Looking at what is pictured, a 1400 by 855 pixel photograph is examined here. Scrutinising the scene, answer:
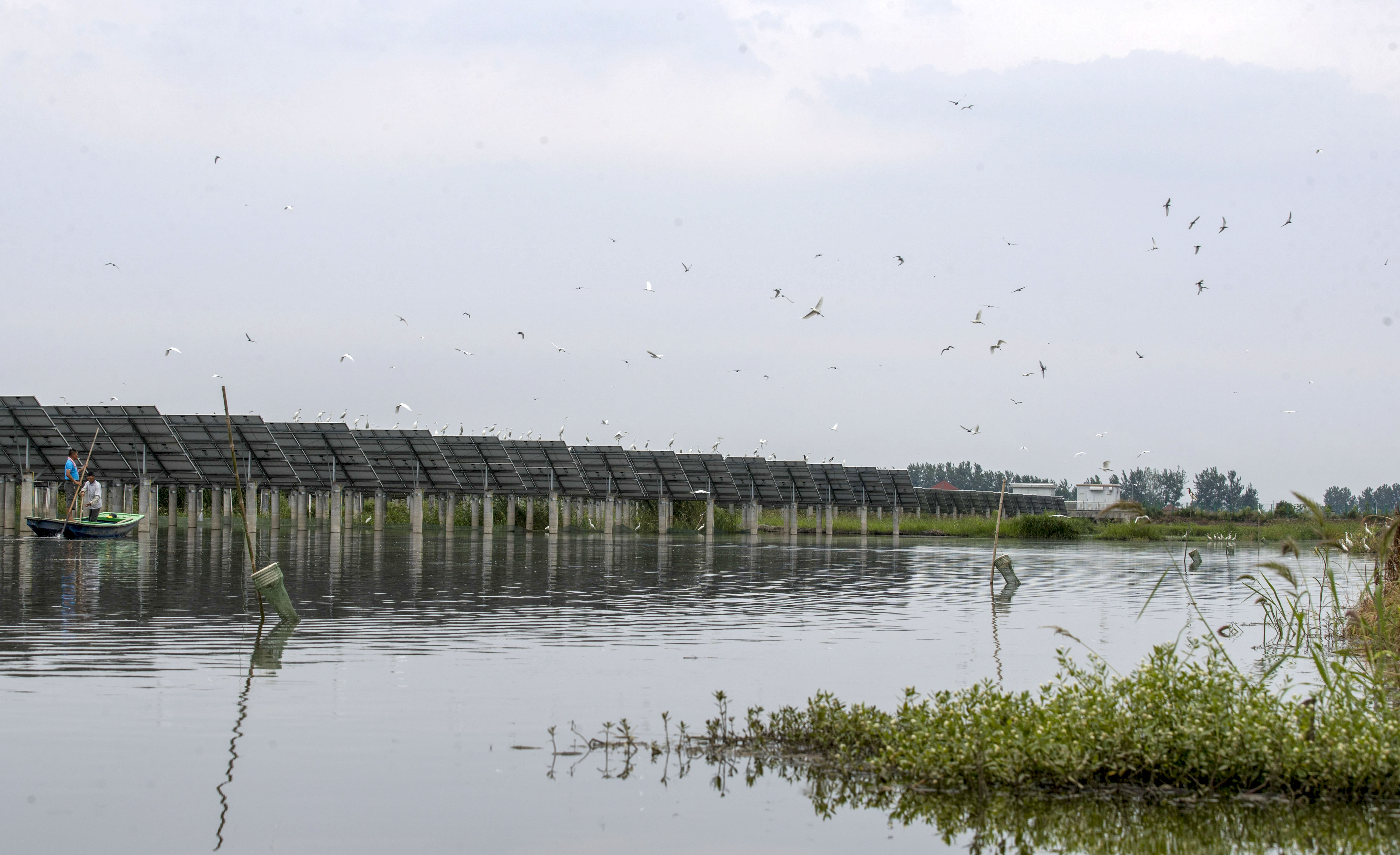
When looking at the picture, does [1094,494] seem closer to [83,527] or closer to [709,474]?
[709,474]

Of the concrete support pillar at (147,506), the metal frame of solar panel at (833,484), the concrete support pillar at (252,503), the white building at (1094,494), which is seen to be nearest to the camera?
the concrete support pillar at (147,506)

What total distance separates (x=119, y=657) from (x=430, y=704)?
13.0ft

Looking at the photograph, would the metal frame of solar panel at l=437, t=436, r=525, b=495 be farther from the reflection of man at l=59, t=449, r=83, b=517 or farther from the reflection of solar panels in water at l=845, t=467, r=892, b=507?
the reflection of solar panels in water at l=845, t=467, r=892, b=507

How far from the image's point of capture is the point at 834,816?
6980 millimetres

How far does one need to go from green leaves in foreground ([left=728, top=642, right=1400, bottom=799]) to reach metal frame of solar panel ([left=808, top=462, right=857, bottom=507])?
244ft

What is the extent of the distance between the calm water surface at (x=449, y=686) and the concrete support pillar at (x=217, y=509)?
29941 mm

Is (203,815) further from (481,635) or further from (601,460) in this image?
(601,460)

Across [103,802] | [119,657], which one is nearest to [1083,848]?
[103,802]

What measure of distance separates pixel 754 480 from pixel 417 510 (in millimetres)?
25168

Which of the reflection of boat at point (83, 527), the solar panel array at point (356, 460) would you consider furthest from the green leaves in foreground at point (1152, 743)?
the reflection of boat at point (83, 527)

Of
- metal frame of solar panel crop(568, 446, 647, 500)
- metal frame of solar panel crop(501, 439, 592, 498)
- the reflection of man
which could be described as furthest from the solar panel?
the reflection of man

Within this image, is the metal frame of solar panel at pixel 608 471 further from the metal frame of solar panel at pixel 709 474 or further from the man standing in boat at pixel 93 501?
the man standing in boat at pixel 93 501

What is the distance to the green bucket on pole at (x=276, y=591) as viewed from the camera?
1480 cm

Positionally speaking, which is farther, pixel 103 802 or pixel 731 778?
pixel 731 778
